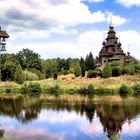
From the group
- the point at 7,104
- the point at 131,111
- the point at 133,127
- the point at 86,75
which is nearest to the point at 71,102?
the point at 7,104

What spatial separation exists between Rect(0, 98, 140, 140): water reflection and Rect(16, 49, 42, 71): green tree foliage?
5464cm

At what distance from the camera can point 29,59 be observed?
123 m

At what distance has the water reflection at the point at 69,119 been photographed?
36.8m

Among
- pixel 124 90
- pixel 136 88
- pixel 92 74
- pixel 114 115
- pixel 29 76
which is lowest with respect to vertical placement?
pixel 114 115

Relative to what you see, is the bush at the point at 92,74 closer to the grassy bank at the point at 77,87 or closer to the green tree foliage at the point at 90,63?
the grassy bank at the point at 77,87

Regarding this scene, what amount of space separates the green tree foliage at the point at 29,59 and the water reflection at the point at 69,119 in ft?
179

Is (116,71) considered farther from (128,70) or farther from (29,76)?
(29,76)

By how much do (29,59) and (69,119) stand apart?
251ft

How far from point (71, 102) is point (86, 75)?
35181 millimetres

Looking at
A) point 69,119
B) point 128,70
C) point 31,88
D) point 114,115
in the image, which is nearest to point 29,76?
point 31,88

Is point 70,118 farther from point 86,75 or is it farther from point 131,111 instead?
point 86,75

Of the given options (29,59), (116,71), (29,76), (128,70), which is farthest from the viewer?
(29,59)

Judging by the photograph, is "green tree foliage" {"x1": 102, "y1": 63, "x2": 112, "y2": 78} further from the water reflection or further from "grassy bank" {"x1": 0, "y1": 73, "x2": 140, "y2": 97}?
the water reflection

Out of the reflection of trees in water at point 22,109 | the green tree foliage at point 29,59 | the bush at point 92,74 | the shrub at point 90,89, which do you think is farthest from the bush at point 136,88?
the green tree foliage at point 29,59
